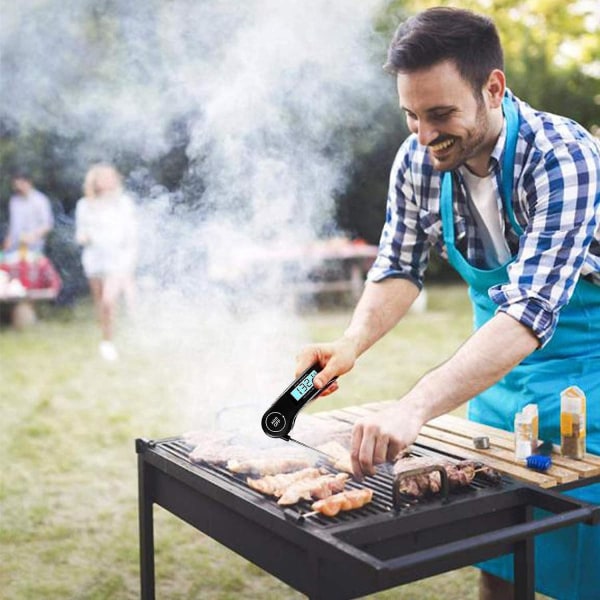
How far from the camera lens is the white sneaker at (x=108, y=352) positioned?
8.62 m

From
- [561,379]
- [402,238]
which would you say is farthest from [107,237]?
[561,379]

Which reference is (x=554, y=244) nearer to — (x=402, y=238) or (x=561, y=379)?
(x=561, y=379)

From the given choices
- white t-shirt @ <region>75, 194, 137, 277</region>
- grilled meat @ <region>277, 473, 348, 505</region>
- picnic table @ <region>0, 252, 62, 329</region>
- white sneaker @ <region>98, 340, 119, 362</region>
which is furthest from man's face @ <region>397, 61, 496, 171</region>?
picnic table @ <region>0, 252, 62, 329</region>

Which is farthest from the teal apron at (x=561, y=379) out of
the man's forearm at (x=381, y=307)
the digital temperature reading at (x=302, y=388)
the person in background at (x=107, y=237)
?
the person in background at (x=107, y=237)

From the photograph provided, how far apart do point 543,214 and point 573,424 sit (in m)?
0.59

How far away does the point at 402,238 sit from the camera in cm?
290

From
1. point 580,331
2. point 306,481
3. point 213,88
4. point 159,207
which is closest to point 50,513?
point 159,207

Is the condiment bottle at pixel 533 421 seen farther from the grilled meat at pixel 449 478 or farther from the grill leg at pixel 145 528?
the grill leg at pixel 145 528

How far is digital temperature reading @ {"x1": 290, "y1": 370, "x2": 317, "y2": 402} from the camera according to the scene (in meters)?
2.25

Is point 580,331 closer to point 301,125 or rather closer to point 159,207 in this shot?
point 159,207

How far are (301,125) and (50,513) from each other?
407 centimetres

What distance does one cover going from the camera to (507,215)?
8.26 feet

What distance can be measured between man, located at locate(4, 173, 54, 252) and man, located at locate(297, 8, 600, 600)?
8.80 m

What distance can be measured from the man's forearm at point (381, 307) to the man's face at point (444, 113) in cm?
58
